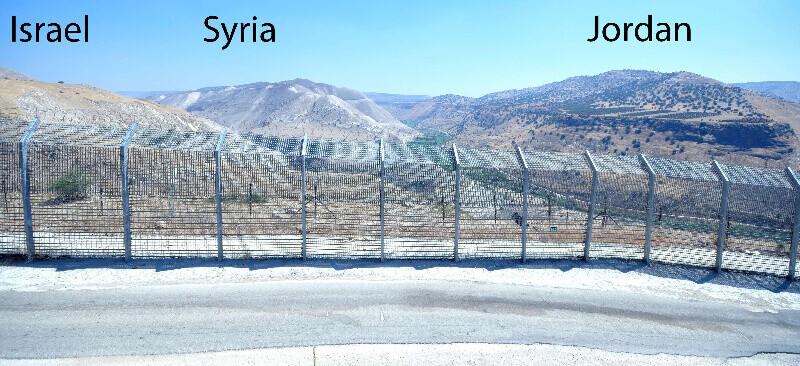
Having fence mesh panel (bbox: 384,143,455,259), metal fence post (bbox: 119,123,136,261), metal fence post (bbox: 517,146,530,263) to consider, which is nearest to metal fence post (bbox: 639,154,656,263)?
metal fence post (bbox: 517,146,530,263)

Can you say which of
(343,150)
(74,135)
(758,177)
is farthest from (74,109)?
(758,177)

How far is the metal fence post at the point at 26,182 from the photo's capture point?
8.74 m

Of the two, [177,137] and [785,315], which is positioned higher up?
[177,137]

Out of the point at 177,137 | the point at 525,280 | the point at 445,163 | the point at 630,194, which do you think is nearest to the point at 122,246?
the point at 177,137

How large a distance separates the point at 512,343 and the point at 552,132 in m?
63.0

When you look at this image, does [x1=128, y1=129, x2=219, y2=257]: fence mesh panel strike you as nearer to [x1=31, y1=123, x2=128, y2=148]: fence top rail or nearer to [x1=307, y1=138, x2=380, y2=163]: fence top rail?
[x1=31, y1=123, x2=128, y2=148]: fence top rail

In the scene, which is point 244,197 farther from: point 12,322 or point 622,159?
point 622,159

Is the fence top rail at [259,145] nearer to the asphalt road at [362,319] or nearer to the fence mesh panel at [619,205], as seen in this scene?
the asphalt road at [362,319]

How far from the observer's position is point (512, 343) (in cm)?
671

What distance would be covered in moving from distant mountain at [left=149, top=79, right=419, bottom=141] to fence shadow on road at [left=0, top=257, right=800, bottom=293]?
58.5m

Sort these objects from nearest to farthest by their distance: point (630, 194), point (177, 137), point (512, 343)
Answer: point (512, 343)
point (177, 137)
point (630, 194)

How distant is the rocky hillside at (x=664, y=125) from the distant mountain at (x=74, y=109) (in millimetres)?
40253

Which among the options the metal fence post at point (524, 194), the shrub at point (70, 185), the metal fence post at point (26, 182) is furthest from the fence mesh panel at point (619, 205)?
the metal fence post at point (26, 182)

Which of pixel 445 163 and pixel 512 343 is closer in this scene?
pixel 512 343
